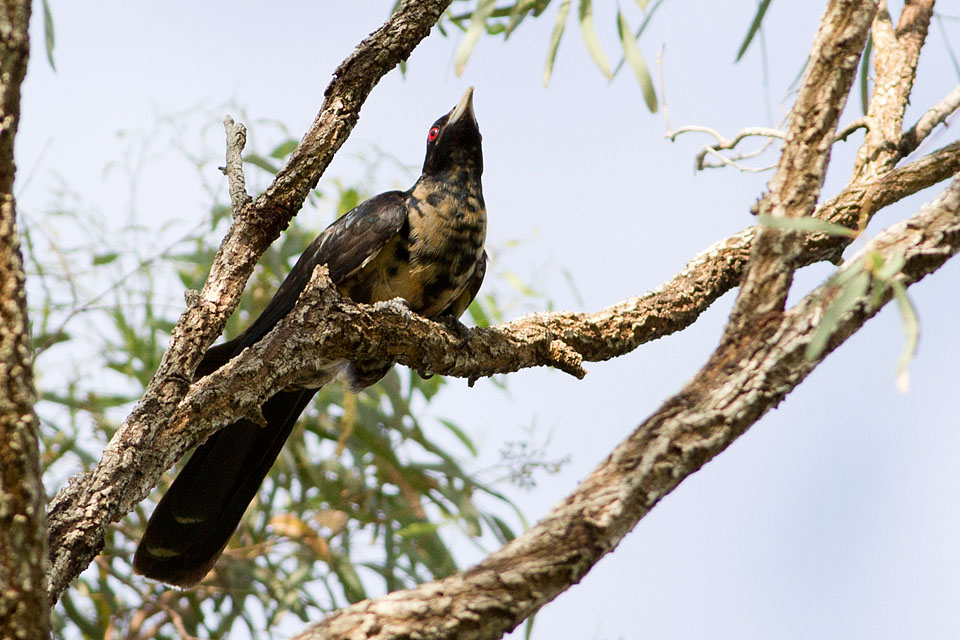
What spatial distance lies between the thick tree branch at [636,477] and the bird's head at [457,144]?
2187mm

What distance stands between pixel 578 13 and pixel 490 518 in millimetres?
2528

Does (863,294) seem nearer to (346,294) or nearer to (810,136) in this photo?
(810,136)

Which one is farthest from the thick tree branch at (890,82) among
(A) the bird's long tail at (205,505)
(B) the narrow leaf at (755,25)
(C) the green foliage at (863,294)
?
(A) the bird's long tail at (205,505)

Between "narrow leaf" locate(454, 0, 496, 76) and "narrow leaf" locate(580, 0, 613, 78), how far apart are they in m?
0.33

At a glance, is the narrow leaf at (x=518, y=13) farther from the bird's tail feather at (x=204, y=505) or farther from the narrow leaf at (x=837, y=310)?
the narrow leaf at (x=837, y=310)

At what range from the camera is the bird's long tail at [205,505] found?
9.30ft

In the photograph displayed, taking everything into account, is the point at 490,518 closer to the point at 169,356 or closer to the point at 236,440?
Answer: the point at 236,440

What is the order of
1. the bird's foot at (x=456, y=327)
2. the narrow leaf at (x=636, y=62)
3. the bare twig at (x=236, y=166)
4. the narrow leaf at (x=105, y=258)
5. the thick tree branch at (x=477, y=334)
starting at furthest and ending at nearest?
1. the narrow leaf at (x=105, y=258)
2. the narrow leaf at (x=636, y=62)
3. the bird's foot at (x=456, y=327)
4. the bare twig at (x=236, y=166)
5. the thick tree branch at (x=477, y=334)

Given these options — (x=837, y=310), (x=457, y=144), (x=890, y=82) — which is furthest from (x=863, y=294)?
(x=457, y=144)

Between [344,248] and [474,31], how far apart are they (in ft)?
2.72

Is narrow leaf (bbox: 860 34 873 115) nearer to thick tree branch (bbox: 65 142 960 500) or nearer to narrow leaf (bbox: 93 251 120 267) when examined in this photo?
thick tree branch (bbox: 65 142 960 500)

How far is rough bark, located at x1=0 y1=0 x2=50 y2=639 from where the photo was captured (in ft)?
4.79

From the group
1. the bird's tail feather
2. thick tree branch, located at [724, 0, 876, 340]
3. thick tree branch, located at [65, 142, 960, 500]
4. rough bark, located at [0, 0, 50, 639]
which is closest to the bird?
the bird's tail feather

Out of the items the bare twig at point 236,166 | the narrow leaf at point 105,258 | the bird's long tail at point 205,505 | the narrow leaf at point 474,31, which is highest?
the narrow leaf at point 105,258
